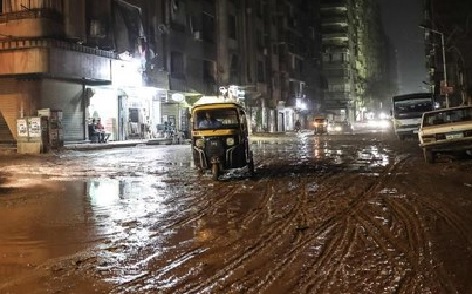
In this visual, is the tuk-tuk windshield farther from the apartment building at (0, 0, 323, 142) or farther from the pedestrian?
the pedestrian

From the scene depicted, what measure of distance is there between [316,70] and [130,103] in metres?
70.0

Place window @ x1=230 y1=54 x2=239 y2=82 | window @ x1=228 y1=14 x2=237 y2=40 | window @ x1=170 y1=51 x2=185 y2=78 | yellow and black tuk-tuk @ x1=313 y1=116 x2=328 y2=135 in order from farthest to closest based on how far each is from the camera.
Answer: window @ x1=228 y1=14 x2=237 y2=40
window @ x1=230 y1=54 x2=239 y2=82
yellow and black tuk-tuk @ x1=313 y1=116 x2=328 y2=135
window @ x1=170 y1=51 x2=185 y2=78

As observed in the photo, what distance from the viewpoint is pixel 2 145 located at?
32.4 m

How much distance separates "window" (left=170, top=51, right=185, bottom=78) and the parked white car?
34.1 metres

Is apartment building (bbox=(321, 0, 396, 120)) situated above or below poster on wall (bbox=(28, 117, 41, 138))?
above

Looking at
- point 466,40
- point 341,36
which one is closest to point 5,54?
point 466,40

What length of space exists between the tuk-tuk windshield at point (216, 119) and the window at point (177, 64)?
1333 inches

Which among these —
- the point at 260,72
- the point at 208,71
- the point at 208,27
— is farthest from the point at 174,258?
the point at 260,72

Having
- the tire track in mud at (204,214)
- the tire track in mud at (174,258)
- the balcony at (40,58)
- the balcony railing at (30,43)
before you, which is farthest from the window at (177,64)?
the tire track in mud at (174,258)

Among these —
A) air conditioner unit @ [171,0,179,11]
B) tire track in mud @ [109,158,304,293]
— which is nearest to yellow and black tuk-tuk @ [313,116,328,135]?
air conditioner unit @ [171,0,179,11]

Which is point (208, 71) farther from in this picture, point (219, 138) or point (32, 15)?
point (219, 138)

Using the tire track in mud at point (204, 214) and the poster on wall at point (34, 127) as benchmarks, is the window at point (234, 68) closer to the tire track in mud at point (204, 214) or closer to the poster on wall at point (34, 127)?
the poster on wall at point (34, 127)

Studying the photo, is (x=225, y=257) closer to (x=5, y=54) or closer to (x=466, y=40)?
(x=5, y=54)

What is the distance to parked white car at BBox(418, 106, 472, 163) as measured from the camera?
17250 millimetres
